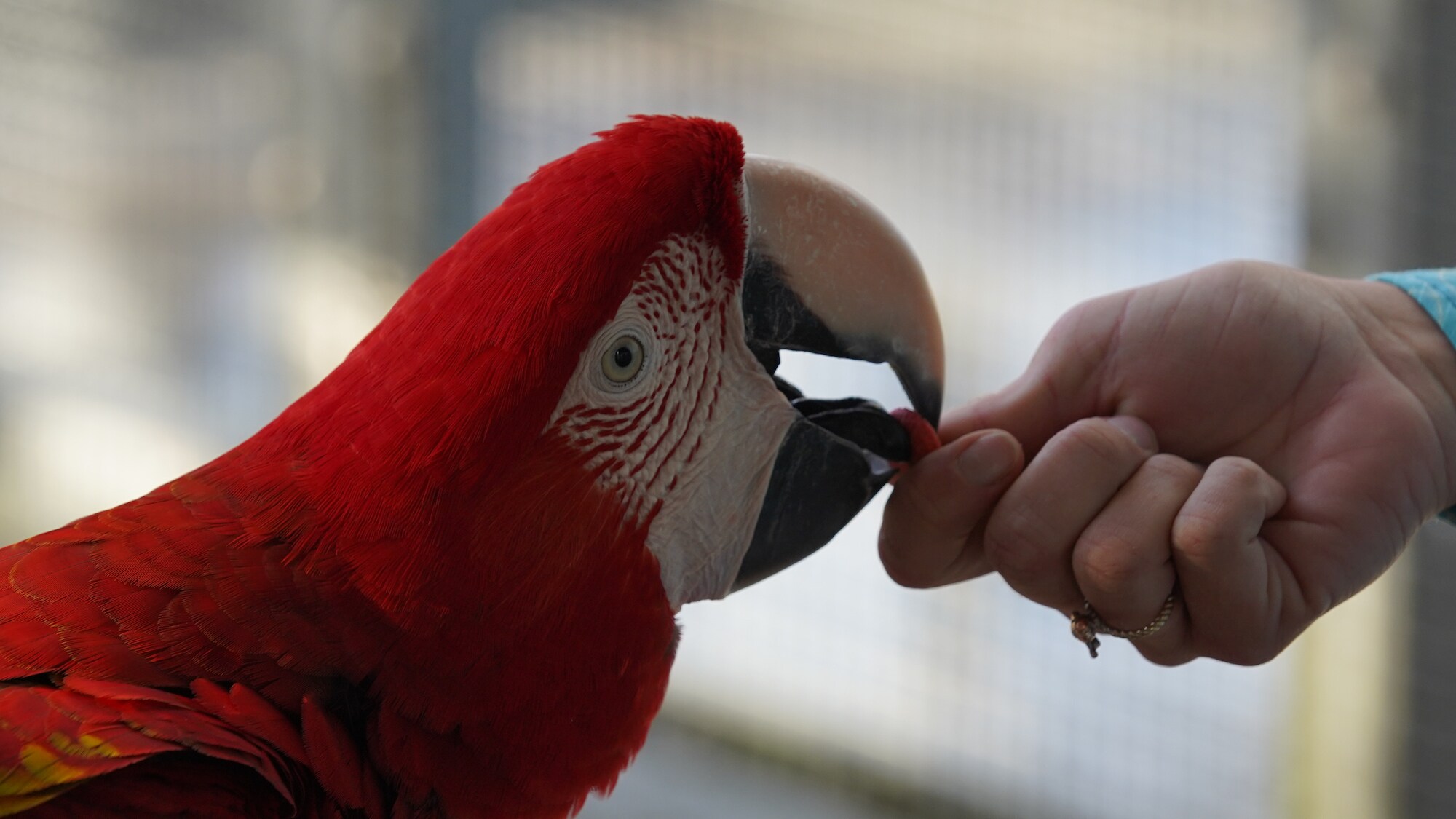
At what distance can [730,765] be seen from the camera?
2.35 meters

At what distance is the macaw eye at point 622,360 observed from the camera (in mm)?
630

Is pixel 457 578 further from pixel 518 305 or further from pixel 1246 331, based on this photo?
pixel 1246 331

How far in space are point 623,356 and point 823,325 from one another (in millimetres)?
141

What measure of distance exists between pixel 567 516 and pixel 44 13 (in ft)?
9.12

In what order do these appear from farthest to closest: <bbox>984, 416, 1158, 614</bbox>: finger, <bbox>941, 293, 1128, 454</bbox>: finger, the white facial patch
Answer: <bbox>941, 293, 1128, 454</bbox>: finger, <bbox>984, 416, 1158, 614</bbox>: finger, the white facial patch

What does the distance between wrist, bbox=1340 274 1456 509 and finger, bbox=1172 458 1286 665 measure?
18 cm

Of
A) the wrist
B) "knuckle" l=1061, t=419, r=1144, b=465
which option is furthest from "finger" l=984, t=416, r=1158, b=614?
the wrist

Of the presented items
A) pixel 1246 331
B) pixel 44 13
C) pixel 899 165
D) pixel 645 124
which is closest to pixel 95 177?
pixel 44 13

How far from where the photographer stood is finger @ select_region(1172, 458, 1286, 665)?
70 centimetres

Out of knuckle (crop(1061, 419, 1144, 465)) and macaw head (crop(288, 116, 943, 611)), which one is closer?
macaw head (crop(288, 116, 943, 611))

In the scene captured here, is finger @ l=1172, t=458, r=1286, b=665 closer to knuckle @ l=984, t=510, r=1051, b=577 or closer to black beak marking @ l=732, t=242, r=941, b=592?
knuckle @ l=984, t=510, r=1051, b=577

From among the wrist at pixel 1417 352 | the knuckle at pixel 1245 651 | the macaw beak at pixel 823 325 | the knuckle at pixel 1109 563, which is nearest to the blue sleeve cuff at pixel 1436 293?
the wrist at pixel 1417 352

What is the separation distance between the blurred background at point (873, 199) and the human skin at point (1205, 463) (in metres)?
0.79

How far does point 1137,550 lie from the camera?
28.0 inches
